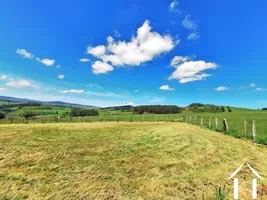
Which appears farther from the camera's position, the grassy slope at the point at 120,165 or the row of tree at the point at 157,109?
the row of tree at the point at 157,109

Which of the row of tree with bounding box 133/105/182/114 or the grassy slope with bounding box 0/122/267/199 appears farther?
the row of tree with bounding box 133/105/182/114

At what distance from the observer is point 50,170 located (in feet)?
42.3

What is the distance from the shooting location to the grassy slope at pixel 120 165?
10.5 m

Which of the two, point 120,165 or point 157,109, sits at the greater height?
point 157,109

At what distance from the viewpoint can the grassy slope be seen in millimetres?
10469

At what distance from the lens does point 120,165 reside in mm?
13633

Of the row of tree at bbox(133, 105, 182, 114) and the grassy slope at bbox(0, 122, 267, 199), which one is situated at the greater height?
the row of tree at bbox(133, 105, 182, 114)

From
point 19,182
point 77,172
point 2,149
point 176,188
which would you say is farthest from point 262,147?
point 2,149

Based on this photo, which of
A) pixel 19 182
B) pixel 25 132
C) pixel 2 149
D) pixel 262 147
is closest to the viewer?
pixel 19 182

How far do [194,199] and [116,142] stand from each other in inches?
385

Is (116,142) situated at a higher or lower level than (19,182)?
higher

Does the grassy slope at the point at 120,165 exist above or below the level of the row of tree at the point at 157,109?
below

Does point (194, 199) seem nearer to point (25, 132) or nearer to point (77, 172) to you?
point (77, 172)

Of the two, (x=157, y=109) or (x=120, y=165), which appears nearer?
(x=120, y=165)
